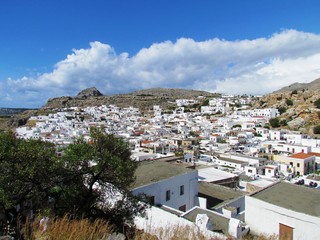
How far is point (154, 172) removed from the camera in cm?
1683

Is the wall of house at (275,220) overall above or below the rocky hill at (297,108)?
below

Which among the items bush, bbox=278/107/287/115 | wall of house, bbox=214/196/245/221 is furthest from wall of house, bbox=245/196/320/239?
bush, bbox=278/107/287/115

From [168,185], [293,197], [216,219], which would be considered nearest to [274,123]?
[168,185]

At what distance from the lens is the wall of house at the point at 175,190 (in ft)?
48.3

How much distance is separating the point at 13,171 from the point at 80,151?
216 cm

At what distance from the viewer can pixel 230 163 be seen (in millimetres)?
43031

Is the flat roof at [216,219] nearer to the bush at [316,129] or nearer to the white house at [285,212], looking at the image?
the white house at [285,212]

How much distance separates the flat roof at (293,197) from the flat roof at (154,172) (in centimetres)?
541

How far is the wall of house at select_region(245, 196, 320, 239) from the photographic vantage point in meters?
10.3

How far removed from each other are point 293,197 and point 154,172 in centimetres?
771

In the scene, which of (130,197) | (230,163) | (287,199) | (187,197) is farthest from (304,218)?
(230,163)

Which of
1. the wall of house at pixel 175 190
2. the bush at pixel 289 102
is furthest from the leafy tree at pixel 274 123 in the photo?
the wall of house at pixel 175 190

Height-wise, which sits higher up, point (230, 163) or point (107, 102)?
point (107, 102)

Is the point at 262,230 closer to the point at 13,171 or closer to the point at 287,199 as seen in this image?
the point at 287,199
